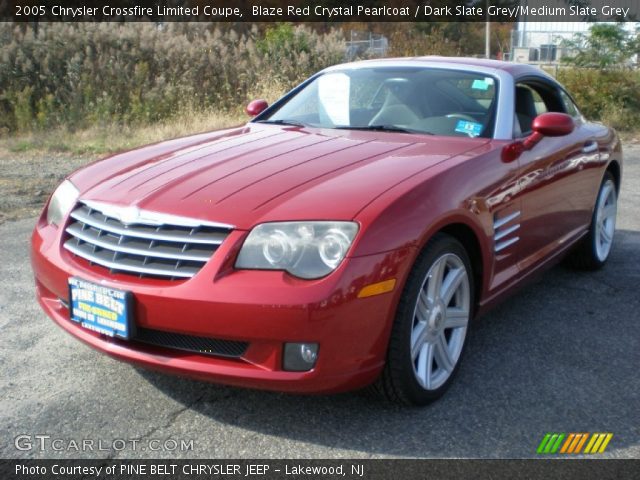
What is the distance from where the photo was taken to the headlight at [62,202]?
10.8 ft

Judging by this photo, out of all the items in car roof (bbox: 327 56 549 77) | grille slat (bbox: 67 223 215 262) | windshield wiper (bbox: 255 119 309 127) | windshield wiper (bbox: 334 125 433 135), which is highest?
car roof (bbox: 327 56 549 77)

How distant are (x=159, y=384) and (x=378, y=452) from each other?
41.9 inches

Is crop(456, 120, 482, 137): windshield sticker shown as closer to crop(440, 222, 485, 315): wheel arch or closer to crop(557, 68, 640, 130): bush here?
crop(440, 222, 485, 315): wheel arch

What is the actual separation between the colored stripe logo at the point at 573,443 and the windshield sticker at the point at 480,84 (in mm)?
2063

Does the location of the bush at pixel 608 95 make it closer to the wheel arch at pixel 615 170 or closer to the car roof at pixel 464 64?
the wheel arch at pixel 615 170

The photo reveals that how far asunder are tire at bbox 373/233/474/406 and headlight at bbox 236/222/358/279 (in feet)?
1.14

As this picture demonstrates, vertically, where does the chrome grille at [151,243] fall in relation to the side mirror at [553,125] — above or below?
below

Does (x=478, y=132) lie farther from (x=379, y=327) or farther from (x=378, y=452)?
(x=378, y=452)

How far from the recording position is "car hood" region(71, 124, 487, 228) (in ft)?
9.18

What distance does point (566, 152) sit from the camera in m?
4.30

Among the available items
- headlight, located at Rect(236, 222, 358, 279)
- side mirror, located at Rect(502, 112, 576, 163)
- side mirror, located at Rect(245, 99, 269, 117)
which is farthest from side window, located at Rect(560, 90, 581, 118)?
headlight, located at Rect(236, 222, 358, 279)

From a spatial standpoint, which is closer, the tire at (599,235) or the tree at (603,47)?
the tire at (599,235)

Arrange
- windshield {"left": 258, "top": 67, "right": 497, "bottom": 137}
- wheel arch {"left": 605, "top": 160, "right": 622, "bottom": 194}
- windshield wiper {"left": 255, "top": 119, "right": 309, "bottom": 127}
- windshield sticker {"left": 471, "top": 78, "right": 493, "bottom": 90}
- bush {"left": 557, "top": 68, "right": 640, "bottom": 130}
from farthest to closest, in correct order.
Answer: bush {"left": 557, "top": 68, "right": 640, "bottom": 130} < wheel arch {"left": 605, "top": 160, "right": 622, "bottom": 194} < windshield wiper {"left": 255, "top": 119, "right": 309, "bottom": 127} < windshield sticker {"left": 471, "top": 78, "right": 493, "bottom": 90} < windshield {"left": 258, "top": 67, "right": 497, "bottom": 137}

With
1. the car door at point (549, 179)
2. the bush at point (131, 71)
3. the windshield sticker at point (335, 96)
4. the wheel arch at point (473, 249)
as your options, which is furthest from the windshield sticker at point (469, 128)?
the bush at point (131, 71)
